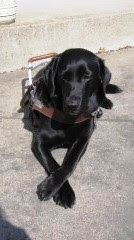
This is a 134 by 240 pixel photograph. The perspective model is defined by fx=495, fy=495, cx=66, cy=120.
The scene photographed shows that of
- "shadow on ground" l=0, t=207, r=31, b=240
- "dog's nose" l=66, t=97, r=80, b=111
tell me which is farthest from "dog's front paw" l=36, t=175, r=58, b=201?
"dog's nose" l=66, t=97, r=80, b=111

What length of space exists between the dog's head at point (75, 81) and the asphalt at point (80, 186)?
1.28 feet

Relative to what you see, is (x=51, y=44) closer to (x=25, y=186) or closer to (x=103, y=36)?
(x=103, y=36)

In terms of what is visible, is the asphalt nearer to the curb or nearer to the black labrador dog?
the black labrador dog

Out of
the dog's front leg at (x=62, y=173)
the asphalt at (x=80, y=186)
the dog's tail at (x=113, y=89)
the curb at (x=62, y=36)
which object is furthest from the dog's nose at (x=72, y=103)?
the curb at (x=62, y=36)

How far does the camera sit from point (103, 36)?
560 cm

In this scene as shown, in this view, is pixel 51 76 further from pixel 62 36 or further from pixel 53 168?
pixel 62 36

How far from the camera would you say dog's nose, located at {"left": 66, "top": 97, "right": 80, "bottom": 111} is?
3094mm

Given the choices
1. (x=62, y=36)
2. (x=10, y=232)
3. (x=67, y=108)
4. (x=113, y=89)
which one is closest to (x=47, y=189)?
(x=10, y=232)

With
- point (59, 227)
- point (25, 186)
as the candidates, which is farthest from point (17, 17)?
point (59, 227)

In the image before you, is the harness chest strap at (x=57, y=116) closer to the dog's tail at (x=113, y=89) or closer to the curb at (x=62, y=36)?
the dog's tail at (x=113, y=89)

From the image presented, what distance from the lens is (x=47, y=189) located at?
2.96 m

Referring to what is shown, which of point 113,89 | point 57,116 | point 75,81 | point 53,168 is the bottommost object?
point 113,89

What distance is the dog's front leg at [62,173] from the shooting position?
2.95 meters

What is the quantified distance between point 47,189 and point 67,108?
0.53 metres
